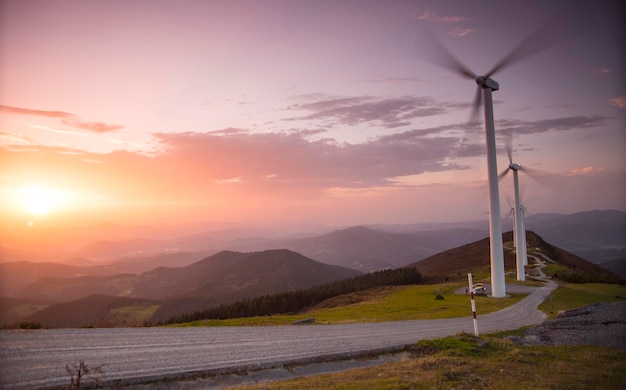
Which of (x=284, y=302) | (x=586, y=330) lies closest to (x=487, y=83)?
(x=586, y=330)

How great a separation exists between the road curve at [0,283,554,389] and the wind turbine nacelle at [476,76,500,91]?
29.0 m


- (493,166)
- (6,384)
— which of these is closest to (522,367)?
(6,384)

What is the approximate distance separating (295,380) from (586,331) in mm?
17934

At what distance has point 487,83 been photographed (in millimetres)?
40875

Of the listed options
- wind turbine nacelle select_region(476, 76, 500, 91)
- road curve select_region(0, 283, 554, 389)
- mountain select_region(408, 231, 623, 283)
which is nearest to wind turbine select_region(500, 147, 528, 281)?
mountain select_region(408, 231, 623, 283)

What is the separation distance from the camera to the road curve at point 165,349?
11.5 metres

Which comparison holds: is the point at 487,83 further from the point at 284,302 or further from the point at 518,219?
the point at 284,302

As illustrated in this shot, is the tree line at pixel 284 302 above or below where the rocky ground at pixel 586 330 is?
below

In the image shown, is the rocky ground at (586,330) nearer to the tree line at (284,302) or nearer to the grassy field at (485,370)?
the grassy field at (485,370)

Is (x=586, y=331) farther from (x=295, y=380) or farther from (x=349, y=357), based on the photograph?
(x=295, y=380)

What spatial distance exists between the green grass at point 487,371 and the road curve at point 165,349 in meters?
2.41

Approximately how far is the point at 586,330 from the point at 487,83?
28301mm

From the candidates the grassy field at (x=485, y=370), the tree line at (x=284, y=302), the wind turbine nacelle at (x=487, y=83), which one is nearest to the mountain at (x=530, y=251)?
the tree line at (x=284, y=302)

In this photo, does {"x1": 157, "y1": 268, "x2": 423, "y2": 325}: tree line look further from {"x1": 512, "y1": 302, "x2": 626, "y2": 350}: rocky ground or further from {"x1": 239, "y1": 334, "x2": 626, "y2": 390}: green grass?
{"x1": 239, "y1": 334, "x2": 626, "y2": 390}: green grass
